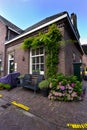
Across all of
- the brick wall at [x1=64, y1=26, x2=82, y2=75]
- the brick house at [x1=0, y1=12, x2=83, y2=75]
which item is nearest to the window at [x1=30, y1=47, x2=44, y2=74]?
the brick house at [x1=0, y1=12, x2=83, y2=75]

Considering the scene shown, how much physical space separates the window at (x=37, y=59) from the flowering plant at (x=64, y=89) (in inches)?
75.1

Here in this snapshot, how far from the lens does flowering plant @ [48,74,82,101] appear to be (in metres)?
3.97

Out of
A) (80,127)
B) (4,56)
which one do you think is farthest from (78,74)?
(4,56)

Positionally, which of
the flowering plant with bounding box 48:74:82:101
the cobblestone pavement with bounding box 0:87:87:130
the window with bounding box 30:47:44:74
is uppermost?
the window with bounding box 30:47:44:74

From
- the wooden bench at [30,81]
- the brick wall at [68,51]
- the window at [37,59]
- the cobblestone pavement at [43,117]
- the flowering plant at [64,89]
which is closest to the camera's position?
the cobblestone pavement at [43,117]

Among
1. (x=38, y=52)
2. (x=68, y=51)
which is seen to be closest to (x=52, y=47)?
(x=38, y=52)

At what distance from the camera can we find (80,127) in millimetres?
2289

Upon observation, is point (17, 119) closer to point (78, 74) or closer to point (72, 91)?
point (72, 91)

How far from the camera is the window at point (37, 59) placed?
242 inches

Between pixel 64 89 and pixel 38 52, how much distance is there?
11.0ft

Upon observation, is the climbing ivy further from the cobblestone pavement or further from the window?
the cobblestone pavement

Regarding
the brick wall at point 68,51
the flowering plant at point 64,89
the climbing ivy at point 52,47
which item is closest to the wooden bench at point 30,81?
the climbing ivy at point 52,47

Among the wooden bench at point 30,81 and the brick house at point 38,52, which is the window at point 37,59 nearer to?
the brick house at point 38,52

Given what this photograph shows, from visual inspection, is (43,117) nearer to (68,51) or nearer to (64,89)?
(64,89)
